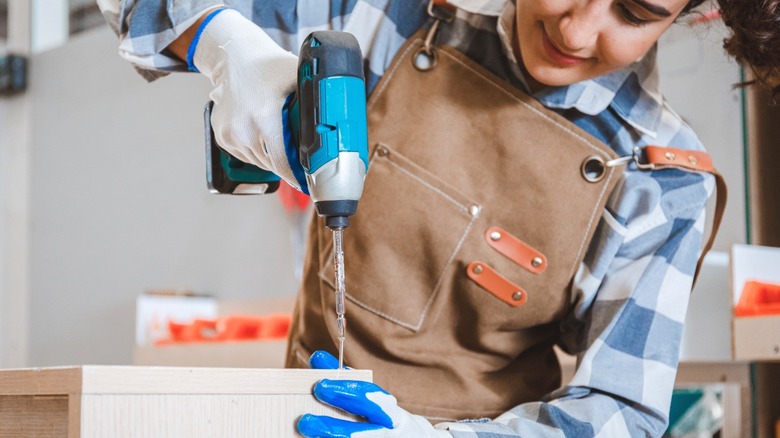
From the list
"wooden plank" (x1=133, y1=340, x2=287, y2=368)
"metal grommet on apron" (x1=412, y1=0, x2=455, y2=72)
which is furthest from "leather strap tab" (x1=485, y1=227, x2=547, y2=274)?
"wooden plank" (x1=133, y1=340, x2=287, y2=368)

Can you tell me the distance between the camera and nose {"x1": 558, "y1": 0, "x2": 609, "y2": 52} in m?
1.08

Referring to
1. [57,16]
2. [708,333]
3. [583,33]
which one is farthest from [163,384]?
[57,16]

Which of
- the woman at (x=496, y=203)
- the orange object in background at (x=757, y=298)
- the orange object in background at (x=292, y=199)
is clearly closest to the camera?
the woman at (x=496, y=203)

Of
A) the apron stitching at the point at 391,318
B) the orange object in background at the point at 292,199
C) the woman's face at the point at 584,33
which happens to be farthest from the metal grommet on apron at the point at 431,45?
the orange object in background at the point at 292,199

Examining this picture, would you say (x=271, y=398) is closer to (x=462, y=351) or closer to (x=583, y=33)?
(x=462, y=351)

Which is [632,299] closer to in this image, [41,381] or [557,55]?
[557,55]

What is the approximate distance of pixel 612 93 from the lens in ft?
4.08

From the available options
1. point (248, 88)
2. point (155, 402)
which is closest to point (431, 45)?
point (248, 88)

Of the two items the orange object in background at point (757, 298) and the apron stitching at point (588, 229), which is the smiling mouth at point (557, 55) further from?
the orange object in background at point (757, 298)

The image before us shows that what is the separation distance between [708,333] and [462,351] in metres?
0.86

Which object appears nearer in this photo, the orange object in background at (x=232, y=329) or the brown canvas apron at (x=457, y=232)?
the brown canvas apron at (x=457, y=232)

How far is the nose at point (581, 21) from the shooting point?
108 centimetres

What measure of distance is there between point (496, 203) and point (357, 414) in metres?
0.44

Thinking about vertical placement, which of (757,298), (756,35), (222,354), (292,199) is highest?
(756,35)
